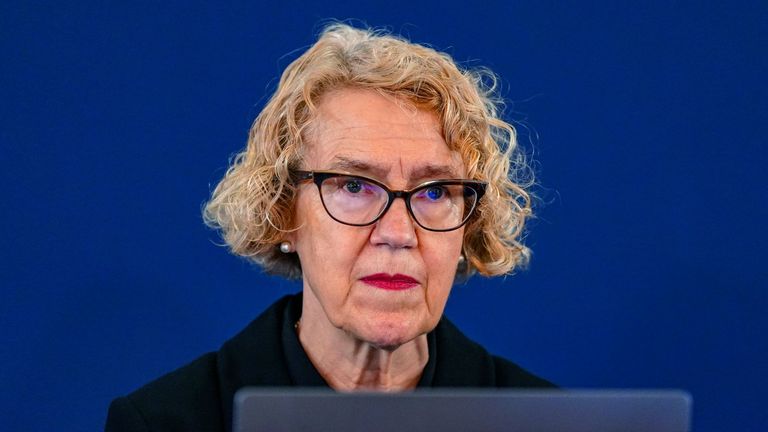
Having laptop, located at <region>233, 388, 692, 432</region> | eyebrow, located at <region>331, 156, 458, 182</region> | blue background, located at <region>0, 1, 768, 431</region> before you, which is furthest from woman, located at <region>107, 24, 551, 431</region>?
laptop, located at <region>233, 388, 692, 432</region>

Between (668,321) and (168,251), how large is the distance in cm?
111

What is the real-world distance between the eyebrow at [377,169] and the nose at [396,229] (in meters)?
0.05

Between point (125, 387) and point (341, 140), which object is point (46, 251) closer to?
point (125, 387)

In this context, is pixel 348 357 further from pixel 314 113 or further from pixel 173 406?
pixel 314 113

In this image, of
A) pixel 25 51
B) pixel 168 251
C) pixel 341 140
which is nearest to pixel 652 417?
pixel 341 140

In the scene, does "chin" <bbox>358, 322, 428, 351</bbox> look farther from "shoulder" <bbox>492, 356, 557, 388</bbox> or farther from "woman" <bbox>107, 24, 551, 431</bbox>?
"shoulder" <bbox>492, 356, 557, 388</bbox>

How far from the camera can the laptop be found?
711mm

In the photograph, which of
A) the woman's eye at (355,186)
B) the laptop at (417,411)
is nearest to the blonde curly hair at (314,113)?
the woman's eye at (355,186)

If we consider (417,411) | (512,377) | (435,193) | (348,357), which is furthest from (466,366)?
(417,411)

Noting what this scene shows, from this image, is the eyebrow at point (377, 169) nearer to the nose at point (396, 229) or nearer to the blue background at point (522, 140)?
the nose at point (396, 229)

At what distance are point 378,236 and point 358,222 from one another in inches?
1.6

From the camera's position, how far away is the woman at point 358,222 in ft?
4.59

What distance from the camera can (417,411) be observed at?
721mm

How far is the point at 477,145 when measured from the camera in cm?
156
